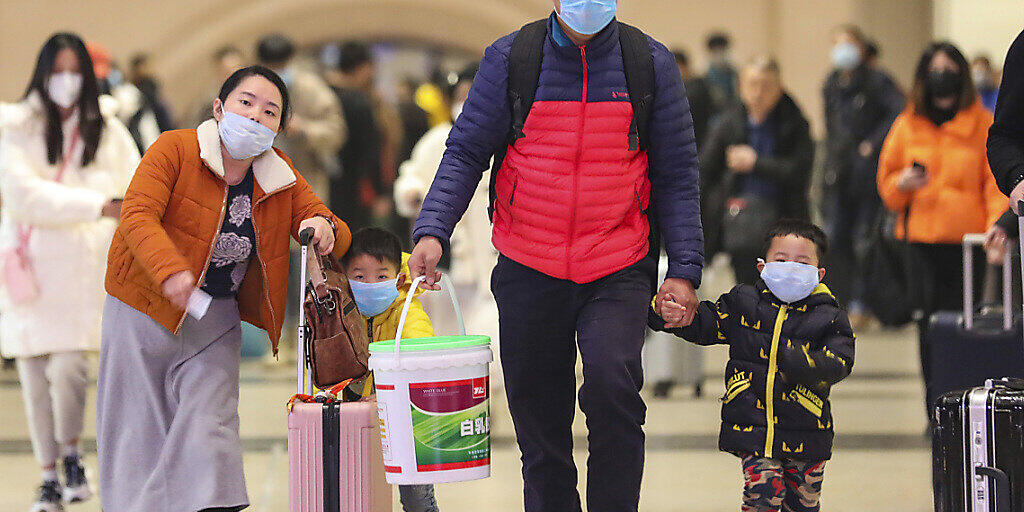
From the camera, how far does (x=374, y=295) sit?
4.40 m

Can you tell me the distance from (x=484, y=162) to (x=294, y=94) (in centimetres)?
554

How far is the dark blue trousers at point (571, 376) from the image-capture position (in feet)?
12.4

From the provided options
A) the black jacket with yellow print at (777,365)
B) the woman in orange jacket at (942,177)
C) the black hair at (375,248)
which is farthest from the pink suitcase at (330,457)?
the woman in orange jacket at (942,177)

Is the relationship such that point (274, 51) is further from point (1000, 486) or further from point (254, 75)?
point (1000, 486)

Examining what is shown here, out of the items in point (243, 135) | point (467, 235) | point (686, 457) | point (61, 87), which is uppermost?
point (61, 87)

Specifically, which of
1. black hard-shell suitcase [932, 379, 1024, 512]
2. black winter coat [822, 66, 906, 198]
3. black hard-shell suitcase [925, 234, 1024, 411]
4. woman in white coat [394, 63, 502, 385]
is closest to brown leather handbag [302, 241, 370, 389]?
black hard-shell suitcase [932, 379, 1024, 512]

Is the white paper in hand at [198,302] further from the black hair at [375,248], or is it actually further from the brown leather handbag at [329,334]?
the black hair at [375,248]

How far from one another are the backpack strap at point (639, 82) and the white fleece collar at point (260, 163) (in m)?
1.01

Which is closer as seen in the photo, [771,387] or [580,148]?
[580,148]

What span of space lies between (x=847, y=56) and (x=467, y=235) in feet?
16.7

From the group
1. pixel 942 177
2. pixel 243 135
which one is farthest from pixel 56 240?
pixel 942 177

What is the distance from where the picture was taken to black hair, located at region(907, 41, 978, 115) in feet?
20.9

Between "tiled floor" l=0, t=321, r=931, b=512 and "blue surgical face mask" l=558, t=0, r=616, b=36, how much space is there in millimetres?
2113

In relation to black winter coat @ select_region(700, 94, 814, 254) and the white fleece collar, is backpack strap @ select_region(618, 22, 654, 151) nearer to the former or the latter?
the white fleece collar
